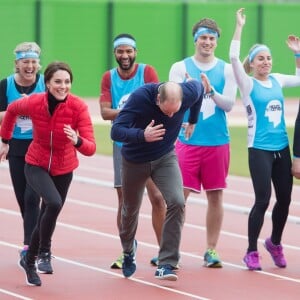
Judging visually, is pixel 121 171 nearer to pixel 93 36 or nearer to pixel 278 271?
pixel 278 271

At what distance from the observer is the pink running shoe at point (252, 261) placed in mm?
11461

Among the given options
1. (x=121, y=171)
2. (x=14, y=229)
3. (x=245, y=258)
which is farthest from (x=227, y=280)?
(x=14, y=229)

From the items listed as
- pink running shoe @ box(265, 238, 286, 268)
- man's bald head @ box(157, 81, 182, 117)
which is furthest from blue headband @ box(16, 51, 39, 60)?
pink running shoe @ box(265, 238, 286, 268)

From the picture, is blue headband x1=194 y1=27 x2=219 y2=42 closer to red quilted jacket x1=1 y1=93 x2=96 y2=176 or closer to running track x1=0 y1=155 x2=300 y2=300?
red quilted jacket x1=1 y1=93 x2=96 y2=176

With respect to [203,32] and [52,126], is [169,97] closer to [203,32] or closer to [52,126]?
[52,126]

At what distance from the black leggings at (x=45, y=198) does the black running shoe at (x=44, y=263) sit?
0.17 metres

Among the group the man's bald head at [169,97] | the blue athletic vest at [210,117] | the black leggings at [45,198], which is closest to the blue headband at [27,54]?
the black leggings at [45,198]

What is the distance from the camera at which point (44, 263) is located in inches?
438

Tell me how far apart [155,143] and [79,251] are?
94.9 inches

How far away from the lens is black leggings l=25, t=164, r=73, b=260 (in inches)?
416

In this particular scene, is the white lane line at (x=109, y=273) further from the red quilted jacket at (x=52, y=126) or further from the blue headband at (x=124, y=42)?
the blue headband at (x=124, y=42)

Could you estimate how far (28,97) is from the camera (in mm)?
10781

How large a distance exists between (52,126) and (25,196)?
1106 mm

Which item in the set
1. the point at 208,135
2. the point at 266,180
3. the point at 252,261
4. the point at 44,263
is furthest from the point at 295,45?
the point at 44,263
